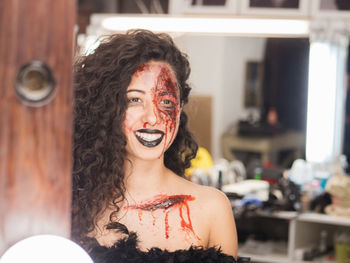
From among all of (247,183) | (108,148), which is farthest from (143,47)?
(247,183)

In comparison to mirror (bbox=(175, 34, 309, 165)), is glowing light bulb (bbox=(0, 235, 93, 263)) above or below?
below

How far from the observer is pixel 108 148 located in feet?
5.83

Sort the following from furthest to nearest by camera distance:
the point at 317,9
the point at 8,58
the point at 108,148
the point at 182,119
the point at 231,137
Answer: the point at 231,137 < the point at 317,9 < the point at 182,119 < the point at 108,148 < the point at 8,58

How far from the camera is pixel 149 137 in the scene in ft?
5.81

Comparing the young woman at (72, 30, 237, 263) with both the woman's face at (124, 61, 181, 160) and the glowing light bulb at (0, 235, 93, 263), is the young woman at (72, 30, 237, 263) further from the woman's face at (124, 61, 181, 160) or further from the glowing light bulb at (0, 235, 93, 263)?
the glowing light bulb at (0, 235, 93, 263)

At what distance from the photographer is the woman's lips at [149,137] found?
5.78 feet

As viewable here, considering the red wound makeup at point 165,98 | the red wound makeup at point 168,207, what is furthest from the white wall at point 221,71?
the red wound makeup at point 168,207

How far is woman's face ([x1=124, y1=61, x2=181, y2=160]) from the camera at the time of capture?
5.75ft

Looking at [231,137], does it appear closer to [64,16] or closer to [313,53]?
[313,53]

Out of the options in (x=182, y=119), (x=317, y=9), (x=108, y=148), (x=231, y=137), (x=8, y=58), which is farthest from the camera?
(x=231, y=137)

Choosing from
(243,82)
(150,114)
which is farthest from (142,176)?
(243,82)

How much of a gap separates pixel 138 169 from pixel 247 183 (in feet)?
9.93

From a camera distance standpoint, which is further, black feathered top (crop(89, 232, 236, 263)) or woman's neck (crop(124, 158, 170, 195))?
woman's neck (crop(124, 158, 170, 195))

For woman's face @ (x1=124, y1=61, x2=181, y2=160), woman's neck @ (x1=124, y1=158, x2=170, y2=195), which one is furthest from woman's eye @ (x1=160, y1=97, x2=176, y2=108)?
woman's neck @ (x1=124, y1=158, x2=170, y2=195)
